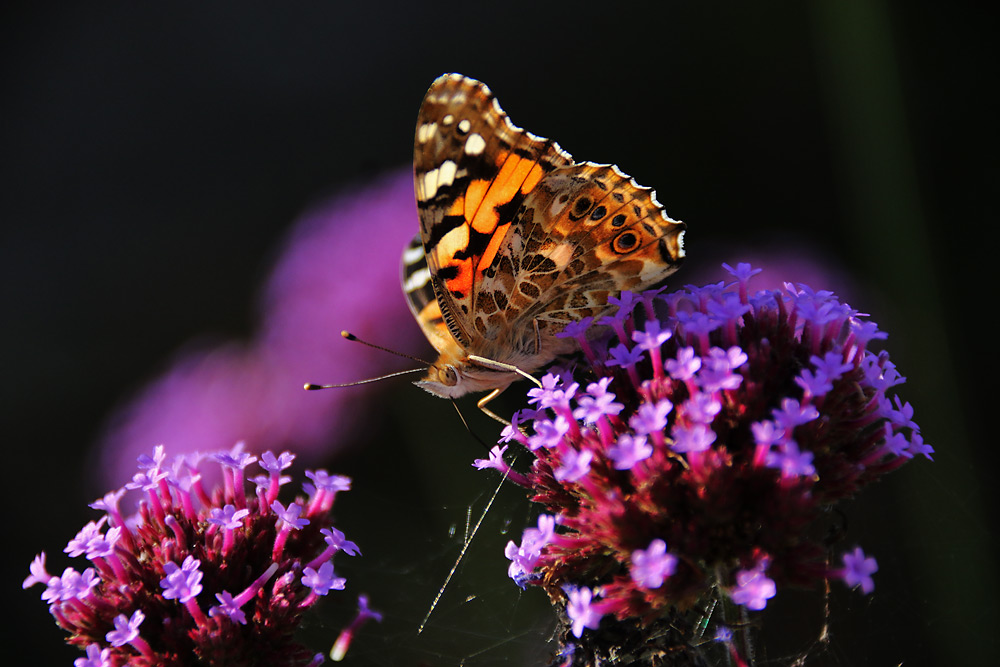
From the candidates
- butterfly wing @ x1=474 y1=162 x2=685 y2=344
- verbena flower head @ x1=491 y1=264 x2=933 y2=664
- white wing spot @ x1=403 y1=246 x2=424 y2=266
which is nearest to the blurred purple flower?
white wing spot @ x1=403 y1=246 x2=424 y2=266

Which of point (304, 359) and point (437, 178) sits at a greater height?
point (437, 178)

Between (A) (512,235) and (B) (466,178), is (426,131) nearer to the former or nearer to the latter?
(B) (466,178)

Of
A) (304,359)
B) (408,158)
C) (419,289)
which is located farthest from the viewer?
(408,158)

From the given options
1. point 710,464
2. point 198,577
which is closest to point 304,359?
point 198,577

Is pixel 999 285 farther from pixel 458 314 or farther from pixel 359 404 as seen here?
pixel 359 404

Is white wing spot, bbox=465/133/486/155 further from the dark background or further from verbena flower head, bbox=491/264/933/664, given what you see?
the dark background

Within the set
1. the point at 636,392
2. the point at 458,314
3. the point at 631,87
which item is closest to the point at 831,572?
the point at 636,392
